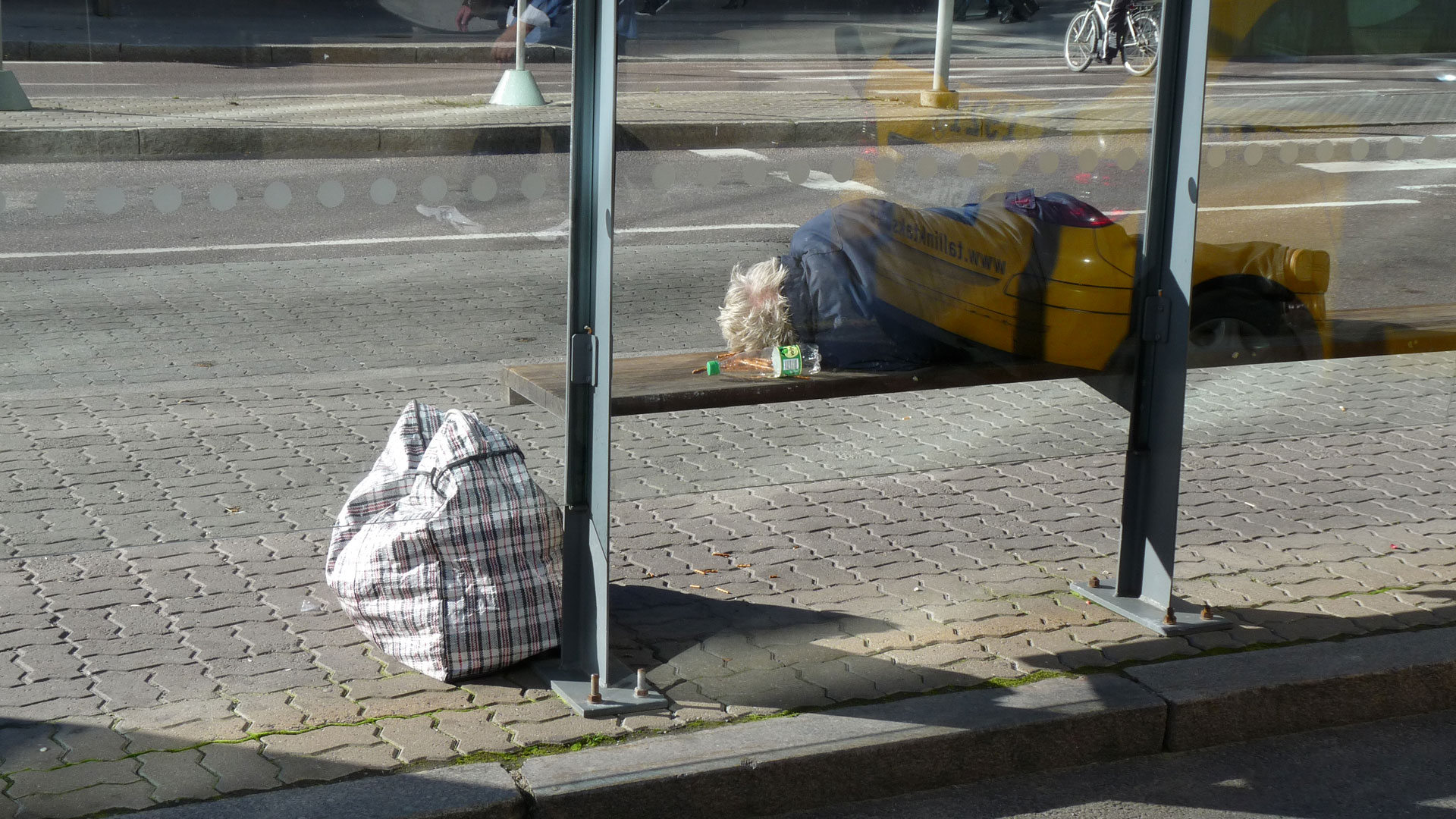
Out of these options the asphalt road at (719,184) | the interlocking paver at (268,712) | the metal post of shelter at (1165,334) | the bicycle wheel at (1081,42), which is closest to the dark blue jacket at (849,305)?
the asphalt road at (719,184)

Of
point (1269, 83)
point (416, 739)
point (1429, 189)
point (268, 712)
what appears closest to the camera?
point (416, 739)

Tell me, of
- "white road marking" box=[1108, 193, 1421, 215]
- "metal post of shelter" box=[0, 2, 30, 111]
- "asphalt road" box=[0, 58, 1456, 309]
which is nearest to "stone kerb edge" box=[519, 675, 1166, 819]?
"asphalt road" box=[0, 58, 1456, 309]

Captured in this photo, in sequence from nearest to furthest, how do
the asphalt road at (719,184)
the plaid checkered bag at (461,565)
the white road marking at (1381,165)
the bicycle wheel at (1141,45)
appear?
the plaid checkered bag at (461,565) → the asphalt road at (719,184) → the bicycle wheel at (1141,45) → the white road marking at (1381,165)

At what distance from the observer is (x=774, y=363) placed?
4016 millimetres

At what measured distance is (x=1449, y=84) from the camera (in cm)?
528

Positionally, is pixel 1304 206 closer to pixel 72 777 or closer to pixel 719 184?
pixel 719 184

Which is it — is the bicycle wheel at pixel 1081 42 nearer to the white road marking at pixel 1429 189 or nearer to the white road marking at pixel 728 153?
the white road marking at pixel 728 153

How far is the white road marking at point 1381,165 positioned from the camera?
5.12m

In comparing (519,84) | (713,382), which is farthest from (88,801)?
(519,84)

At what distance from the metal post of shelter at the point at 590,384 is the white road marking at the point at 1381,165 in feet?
9.41

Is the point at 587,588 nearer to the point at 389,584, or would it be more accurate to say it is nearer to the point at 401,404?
the point at 389,584

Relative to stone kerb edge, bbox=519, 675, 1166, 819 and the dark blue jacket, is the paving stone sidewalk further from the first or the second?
the dark blue jacket

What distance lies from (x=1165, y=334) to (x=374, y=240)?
2.38m

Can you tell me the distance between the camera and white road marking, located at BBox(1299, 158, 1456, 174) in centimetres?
512
